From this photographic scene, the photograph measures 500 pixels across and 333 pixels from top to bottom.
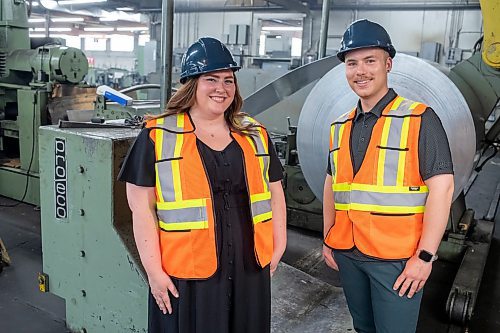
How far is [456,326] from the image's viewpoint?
2402mm

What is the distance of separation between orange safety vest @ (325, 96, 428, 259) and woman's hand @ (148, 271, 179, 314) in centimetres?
53

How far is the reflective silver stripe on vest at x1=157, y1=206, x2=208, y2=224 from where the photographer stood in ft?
3.97

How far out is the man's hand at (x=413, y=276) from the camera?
127cm

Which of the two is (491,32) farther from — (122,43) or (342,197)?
(122,43)

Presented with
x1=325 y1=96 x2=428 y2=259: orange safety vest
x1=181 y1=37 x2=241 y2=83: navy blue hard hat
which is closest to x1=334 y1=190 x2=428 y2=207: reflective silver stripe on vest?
x1=325 y1=96 x2=428 y2=259: orange safety vest

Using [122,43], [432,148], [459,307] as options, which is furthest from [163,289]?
[122,43]

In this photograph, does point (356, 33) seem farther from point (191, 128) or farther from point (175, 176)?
point (175, 176)

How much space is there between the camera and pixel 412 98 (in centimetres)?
173

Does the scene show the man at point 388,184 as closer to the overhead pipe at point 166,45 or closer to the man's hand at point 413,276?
the man's hand at point 413,276

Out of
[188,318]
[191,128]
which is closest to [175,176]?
[191,128]

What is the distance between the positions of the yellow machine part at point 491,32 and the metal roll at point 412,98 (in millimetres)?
604

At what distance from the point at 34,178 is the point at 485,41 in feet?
11.1

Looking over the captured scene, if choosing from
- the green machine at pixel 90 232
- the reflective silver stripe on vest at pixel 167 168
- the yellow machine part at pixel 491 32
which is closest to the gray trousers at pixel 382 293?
the reflective silver stripe on vest at pixel 167 168

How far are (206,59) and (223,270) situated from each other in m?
0.55
